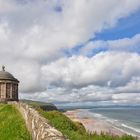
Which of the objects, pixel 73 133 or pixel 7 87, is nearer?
pixel 73 133

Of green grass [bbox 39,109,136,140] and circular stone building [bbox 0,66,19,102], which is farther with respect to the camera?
circular stone building [bbox 0,66,19,102]

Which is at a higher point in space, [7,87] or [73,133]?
[7,87]

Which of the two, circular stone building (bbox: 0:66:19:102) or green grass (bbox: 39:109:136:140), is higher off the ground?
circular stone building (bbox: 0:66:19:102)

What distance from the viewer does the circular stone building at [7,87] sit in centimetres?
7333

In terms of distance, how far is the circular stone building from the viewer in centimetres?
7333

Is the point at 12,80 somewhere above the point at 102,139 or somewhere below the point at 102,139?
above

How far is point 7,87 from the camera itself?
242 ft

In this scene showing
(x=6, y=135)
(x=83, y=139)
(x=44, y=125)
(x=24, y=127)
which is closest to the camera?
(x=44, y=125)

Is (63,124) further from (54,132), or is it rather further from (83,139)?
(54,132)

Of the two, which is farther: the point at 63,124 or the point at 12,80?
the point at 12,80

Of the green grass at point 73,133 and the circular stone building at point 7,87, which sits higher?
the circular stone building at point 7,87

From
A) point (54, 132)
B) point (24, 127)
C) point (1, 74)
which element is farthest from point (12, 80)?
point (54, 132)

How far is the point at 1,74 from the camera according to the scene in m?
74.0

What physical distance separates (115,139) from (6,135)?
23.4 feet
